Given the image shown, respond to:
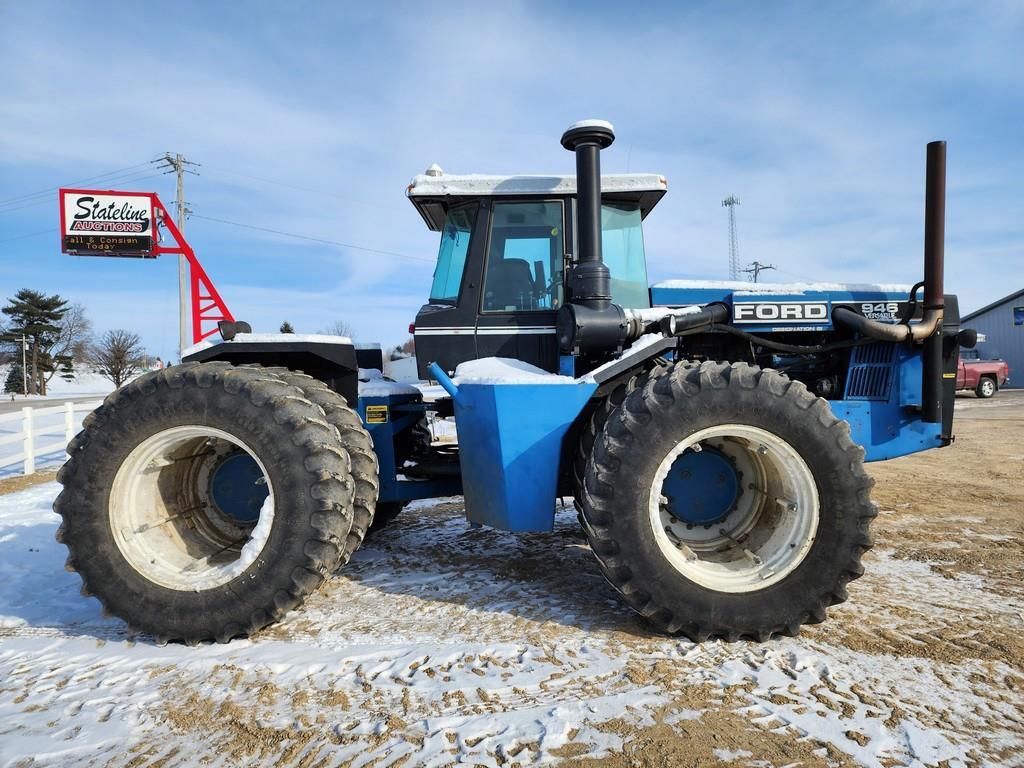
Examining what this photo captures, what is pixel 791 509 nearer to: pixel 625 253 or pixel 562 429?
pixel 562 429

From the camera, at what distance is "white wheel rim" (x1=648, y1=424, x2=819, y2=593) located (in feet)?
8.99

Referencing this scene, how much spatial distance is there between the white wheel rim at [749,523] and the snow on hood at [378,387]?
1.79m

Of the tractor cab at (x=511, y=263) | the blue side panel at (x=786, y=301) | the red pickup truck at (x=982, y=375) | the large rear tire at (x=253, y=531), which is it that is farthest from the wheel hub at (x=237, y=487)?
the red pickup truck at (x=982, y=375)

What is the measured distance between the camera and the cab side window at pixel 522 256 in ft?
11.9

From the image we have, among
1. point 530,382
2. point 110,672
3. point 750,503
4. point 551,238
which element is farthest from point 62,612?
point 750,503

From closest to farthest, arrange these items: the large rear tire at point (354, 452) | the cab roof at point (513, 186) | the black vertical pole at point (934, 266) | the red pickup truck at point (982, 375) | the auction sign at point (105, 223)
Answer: the large rear tire at point (354, 452), the black vertical pole at point (934, 266), the cab roof at point (513, 186), the red pickup truck at point (982, 375), the auction sign at point (105, 223)

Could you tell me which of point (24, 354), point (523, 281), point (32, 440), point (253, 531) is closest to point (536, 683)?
Answer: point (253, 531)

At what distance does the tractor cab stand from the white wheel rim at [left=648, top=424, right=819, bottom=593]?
1104mm

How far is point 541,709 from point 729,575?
1.15m

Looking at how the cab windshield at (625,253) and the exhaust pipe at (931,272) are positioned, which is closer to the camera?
the exhaust pipe at (931,272)

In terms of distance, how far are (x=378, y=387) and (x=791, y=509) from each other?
2483mm

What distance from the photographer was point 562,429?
299cm

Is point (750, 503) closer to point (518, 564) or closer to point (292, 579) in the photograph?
point (518, 564)

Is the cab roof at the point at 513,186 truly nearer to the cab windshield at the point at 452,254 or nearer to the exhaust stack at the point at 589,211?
the cab windshield at the point at 452,254
